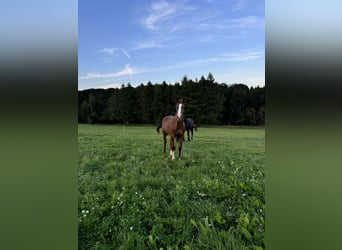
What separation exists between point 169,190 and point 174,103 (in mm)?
490

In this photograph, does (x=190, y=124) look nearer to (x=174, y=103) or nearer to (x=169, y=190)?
(x=174, y=103)

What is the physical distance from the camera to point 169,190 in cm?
184

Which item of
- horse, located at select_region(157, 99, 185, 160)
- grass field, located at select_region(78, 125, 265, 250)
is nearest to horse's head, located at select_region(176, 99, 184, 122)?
horse, located at select_region(157, 99, 185, 160)

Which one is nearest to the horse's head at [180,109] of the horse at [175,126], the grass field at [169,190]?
the horse at [175,126]

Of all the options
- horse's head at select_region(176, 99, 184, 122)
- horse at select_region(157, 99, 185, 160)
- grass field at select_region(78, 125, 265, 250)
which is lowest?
grass field at select_region(78, 125, 265, 250)

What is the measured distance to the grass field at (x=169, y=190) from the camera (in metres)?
1.68

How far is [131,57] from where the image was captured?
185 centimetres

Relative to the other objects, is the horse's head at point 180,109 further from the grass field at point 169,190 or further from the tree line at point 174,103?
the grass field at point 169,190

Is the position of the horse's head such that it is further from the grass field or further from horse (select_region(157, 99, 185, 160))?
the grass field

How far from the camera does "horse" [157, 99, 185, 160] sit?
1845 mm

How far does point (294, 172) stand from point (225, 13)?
886mm

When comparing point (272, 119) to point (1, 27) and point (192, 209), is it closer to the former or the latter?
point (192, 209)

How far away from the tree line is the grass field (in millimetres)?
61

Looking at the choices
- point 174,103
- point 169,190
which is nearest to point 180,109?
point 174,103
